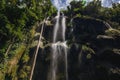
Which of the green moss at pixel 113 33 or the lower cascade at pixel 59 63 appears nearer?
the lower cascade at pixel 59 63

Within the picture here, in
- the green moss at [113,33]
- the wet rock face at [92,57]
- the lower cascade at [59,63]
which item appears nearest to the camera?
the wet rock face at [92,57]

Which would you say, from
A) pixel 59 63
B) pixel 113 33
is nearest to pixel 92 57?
pixel 59 63

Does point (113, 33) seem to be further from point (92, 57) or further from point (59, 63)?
point (59, 63)

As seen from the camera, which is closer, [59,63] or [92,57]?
[92,57]

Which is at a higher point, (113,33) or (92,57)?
(113,33)

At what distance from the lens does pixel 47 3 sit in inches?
1292

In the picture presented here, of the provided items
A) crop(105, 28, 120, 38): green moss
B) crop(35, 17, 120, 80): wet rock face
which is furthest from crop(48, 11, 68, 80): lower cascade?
crop(105, 28, 120, 38): green moss

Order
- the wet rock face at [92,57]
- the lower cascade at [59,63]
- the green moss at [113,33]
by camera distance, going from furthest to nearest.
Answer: the green moss at [113,33], the lower cascade at [59,63], the wet rock face at [92,57]

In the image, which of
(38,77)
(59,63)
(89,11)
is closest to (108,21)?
(89,11)

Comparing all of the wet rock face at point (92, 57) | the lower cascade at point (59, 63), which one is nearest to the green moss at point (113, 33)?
the wet rock face at point (92, 57)

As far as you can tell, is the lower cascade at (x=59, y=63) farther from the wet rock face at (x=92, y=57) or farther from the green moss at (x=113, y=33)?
the green moss at (x=113, y=33)

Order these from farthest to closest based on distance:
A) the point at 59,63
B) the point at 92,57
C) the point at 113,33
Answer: the point at 113,33, the point at 59,63, the point at 92,57

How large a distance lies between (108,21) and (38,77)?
63.6 feet

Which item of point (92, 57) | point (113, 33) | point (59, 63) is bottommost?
point (59, 63)
